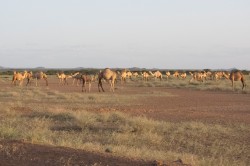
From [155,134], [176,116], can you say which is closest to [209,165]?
[155,134]

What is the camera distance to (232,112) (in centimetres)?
2223

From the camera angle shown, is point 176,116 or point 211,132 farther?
point 176,116

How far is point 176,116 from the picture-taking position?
20.3 meters

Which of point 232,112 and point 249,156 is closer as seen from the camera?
point 249,156

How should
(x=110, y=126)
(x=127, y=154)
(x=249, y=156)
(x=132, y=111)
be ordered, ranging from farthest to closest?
(x=132, y=111), (x=110, y=126), (x=249, y=156), (x=127, y=154)

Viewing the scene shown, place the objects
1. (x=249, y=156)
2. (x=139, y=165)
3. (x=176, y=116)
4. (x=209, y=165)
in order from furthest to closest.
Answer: (x=176, y=116), (x=249, y=156), (x=209, y=165), (x=139, y=165)

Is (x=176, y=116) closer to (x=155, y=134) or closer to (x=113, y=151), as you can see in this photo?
(x=155, y=134)

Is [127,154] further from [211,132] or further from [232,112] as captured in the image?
[232,112]

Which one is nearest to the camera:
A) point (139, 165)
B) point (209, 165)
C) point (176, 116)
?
point (139, 165)

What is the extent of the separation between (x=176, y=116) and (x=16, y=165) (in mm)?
12384

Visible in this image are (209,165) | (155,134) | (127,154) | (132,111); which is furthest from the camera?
(132,111)

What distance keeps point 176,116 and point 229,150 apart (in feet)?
26.0

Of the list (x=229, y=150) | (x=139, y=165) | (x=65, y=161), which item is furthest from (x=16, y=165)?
(x=229, y=150)

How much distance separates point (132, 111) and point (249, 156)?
34.7 feet
